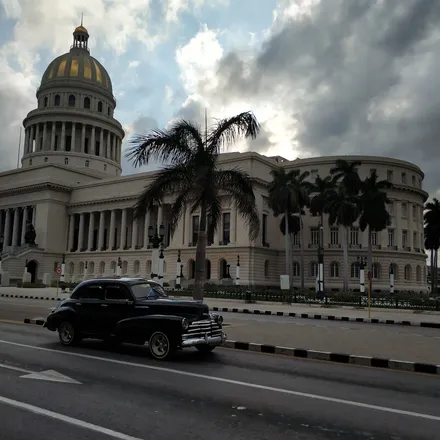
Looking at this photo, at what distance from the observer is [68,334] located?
11820 mm

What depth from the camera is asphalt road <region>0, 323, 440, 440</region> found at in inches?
212

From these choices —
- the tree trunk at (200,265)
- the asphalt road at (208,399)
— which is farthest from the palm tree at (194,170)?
the asphalt road at (208,399)

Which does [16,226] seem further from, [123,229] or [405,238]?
[405,238]

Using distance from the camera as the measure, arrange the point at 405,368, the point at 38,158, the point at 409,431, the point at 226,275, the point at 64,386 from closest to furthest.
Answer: the point at 409,431 < the point at 64,386 < the point at 405,368 < the point at 226,275 < the point at 38,158

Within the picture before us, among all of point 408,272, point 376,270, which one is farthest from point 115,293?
point 408,272

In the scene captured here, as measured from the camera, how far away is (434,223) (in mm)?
75625

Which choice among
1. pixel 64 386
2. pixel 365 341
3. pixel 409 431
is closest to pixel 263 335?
pixel 365 341

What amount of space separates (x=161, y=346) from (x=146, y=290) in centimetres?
165

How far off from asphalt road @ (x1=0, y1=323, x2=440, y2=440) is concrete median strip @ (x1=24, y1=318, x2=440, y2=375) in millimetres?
473

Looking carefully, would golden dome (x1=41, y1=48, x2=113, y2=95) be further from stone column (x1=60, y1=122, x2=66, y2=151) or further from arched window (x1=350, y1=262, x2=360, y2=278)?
arched window (x1=350, y1=262, x2=360, y2=278)

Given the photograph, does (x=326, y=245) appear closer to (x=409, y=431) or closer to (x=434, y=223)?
(x=434, y=223)

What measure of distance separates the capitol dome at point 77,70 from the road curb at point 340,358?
89.4 m

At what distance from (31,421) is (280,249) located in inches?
2416

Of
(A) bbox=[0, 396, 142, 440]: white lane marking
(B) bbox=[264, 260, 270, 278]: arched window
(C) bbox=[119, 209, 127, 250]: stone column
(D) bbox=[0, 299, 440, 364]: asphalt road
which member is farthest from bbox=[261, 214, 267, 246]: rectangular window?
(A) bbox=[0, 396, 142, 440]: white lane marking
